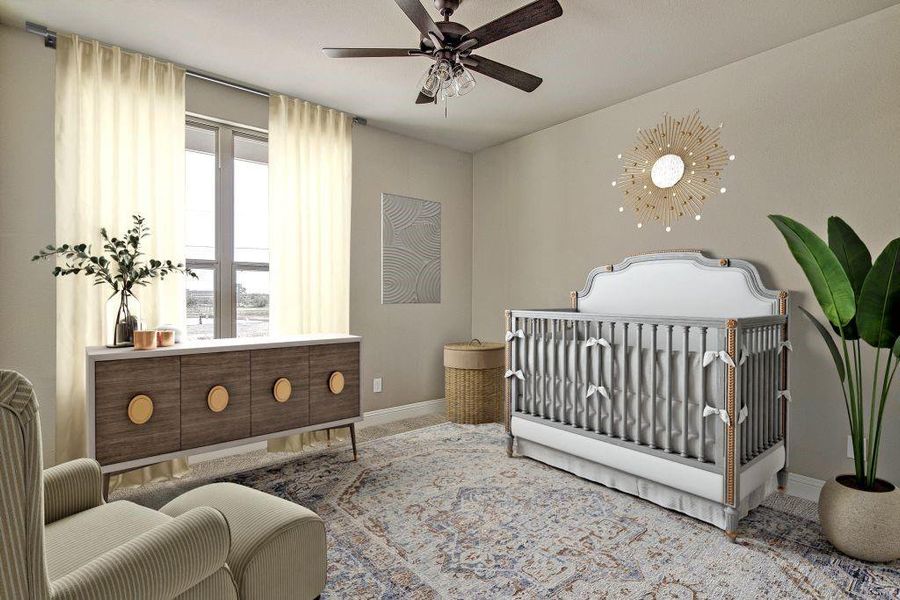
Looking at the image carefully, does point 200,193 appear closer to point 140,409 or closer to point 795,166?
point 140,409

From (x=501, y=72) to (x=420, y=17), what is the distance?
554mm

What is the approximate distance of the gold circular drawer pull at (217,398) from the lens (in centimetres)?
255

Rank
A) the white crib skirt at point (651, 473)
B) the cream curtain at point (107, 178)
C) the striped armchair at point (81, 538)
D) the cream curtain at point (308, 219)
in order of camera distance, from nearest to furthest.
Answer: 1. the striped armchair at point (81, 538)
2. the white crib skirt at point (651, 473)
3. the cream curtain at point (107, 178)
4. the cream curtain at point (308, 219)

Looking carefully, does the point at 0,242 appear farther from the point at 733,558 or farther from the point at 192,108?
the point at 733,558

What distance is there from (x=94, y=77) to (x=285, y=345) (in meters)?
1.80

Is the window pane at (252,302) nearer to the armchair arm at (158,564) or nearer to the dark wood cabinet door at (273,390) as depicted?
the dark wood cabinet door at (273,390)

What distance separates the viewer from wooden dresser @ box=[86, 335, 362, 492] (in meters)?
2.25

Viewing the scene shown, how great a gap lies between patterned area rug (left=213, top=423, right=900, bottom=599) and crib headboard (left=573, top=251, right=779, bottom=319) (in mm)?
1087

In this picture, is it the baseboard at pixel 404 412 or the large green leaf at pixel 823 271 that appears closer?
the large green leaf at pixel 823 271

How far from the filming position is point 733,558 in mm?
1924

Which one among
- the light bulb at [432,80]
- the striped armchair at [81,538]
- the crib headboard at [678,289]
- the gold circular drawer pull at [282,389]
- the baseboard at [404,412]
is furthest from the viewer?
the baseboard at [404,412]

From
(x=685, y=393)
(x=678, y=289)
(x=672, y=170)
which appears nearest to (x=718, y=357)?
(x=685, y=393)

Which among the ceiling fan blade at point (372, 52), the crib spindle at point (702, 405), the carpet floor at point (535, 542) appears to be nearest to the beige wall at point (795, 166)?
the carpet floor at point (535, 542)

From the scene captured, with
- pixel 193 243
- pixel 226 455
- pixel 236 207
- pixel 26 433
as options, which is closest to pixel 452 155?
pixel 236 207
